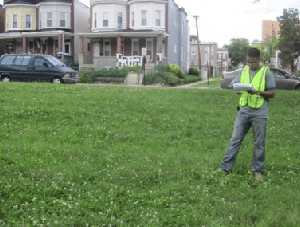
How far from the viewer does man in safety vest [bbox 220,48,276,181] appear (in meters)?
6.01

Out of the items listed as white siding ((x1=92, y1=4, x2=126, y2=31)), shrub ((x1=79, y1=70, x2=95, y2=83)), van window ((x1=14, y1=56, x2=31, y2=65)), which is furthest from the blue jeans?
white siding ((x1=92, y1=4, x2=126, y2=31))

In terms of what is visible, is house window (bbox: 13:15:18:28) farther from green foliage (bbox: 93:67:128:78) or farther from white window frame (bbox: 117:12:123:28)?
green foliage (bbox: 93:67:128:78)

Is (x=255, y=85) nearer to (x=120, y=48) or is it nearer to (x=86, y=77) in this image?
(x=86, y=77)

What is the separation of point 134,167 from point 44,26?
38643mm

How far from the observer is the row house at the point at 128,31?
118 ft

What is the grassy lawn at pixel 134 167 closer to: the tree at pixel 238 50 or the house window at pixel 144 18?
the house window at pixel 144 18

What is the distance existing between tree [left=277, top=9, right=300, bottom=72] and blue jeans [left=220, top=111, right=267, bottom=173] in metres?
46.3

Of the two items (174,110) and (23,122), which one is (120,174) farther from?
(174,110)

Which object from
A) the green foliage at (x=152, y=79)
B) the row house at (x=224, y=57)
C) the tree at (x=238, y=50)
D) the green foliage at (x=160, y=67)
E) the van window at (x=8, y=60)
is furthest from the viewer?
the tree at (x=238, y=50)

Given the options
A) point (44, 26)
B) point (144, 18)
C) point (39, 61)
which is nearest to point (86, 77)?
point (39, 61)

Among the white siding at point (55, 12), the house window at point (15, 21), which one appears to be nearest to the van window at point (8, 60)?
the white siding at point (55, 12)

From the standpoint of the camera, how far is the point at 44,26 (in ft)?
137

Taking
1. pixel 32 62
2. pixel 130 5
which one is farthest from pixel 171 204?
pixel 130 5

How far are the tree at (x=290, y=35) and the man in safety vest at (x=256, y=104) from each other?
4612 cm
